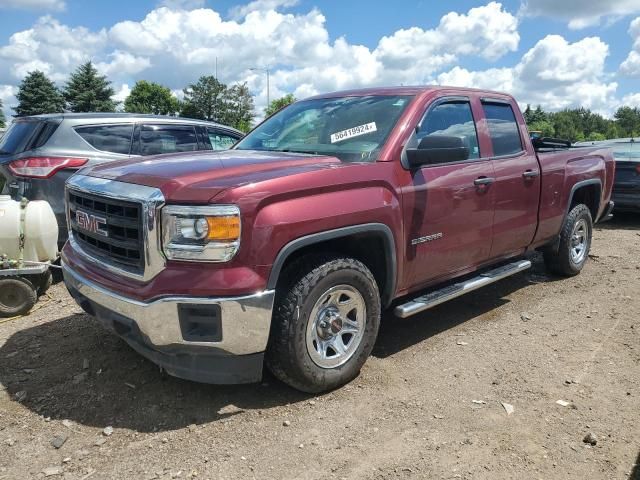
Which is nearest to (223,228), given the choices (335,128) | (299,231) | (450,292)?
(299,231)

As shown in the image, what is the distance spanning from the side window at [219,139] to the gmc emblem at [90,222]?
4233 millimetres

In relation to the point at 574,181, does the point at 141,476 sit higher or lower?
lower

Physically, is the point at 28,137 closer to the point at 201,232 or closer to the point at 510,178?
the point at 201,232

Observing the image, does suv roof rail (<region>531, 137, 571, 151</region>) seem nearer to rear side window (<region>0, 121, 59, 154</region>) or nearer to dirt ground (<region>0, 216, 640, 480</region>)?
dirt ground (<region>0, 216, 640, 480</region>)

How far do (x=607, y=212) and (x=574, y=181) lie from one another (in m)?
1.43

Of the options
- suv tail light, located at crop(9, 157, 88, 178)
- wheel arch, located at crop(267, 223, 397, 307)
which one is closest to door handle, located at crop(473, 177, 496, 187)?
wheel arch, located at crop(267, 223, 397, 307)

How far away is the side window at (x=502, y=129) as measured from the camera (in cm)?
469

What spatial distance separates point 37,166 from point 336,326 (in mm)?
4099

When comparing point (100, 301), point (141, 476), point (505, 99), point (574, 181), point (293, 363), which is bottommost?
point (141, 476)

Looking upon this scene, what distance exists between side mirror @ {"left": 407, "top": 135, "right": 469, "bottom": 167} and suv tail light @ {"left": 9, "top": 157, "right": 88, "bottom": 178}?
13.2 feet

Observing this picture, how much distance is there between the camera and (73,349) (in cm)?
409

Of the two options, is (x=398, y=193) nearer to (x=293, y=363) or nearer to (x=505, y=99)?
(x=293, y=363)

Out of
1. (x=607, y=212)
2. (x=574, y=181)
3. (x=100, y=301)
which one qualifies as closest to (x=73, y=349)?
(x=100, y=301)

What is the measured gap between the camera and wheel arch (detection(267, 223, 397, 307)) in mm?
2982
